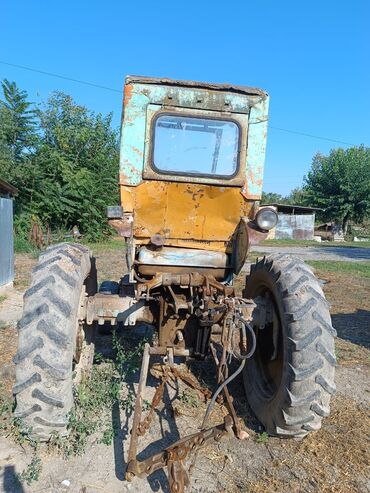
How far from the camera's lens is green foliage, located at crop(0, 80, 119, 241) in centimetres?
1875

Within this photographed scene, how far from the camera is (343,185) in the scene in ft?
135

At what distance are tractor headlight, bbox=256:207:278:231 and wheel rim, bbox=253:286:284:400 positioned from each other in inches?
27.6

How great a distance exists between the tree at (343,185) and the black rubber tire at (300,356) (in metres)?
39.9

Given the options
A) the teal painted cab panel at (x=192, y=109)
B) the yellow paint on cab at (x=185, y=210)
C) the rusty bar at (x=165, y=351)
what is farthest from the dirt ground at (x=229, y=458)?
the teal painted cab panel at (x=192, y=109)

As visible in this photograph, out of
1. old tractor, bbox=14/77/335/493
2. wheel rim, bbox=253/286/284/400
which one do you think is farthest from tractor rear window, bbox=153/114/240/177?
wheel rim, bbox=253/286/284/400

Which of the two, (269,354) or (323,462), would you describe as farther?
(269,354)

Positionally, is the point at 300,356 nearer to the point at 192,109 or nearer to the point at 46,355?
the point at 46,355

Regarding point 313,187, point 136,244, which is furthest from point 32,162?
point 313,187

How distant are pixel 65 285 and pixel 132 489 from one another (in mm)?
1434

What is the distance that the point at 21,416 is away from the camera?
→ 2994 millimetres

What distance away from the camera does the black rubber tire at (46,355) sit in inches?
117

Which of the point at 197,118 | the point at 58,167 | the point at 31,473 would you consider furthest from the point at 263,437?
the point at 58,167

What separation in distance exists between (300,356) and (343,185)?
40.8 metres

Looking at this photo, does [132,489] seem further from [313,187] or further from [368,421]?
[313,187]
